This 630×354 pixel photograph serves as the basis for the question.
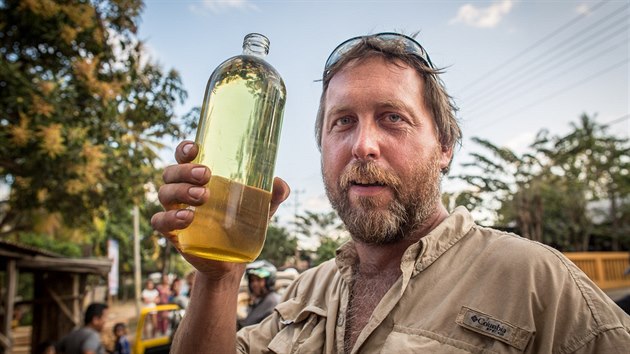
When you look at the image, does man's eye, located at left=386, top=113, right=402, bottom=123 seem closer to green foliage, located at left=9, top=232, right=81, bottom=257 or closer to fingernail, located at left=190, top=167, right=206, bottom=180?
fingernail, located at left=190, top=167, right=206, bottom=180

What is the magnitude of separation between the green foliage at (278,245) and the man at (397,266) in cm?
166

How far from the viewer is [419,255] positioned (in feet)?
5.08

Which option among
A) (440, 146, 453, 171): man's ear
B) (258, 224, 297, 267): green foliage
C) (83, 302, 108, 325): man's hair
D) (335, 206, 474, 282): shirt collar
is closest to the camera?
(335, 206, 474, 282): shirt collar

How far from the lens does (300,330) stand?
1.76 meters

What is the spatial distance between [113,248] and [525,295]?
728 inches

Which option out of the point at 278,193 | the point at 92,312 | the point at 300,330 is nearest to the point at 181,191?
the point at 278,193

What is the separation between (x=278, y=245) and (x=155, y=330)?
5.46 m

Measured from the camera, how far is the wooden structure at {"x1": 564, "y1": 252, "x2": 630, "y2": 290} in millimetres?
13750

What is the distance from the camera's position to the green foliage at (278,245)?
3.82 m

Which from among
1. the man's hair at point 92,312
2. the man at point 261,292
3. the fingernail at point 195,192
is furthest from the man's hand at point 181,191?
the man's hair at point 92,312

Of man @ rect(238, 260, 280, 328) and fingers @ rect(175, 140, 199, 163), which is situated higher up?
fingers @ rect(175, 140, 199, 163)

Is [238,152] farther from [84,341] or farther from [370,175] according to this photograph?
[84,341]

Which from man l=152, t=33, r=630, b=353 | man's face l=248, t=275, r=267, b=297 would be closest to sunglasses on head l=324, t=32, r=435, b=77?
man l=152, t=33, r=630, b=353

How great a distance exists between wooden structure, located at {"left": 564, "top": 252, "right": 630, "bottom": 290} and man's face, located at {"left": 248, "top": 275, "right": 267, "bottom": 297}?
39.7ft
